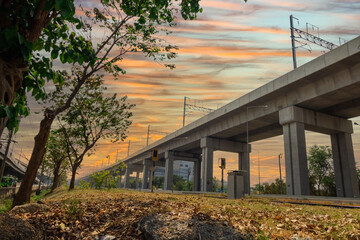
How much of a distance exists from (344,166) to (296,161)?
854 centimetres

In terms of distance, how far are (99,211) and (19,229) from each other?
2.92m

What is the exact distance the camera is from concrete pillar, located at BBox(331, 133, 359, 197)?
28266 millimetres

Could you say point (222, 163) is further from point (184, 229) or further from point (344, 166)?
point (184, 229)

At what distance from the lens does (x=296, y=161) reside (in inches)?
987

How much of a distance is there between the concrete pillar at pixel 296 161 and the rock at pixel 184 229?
876 inches

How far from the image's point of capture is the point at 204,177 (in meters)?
41.6

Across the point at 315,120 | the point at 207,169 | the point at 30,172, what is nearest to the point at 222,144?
the point at 207,169

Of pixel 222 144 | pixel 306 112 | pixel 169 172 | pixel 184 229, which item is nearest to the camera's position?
pixel 184 229

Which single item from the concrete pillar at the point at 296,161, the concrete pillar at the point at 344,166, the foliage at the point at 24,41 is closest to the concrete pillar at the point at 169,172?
the concrete pillar at the point at 296,161

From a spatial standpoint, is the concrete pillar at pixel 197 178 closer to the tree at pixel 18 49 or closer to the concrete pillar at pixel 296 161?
the concrete pillar at pixel 296 161

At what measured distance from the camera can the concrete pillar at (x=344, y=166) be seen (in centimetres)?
2827

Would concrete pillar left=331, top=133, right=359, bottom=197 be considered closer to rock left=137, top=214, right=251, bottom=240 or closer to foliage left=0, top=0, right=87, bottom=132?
rock left=137, top=214, right=251, bottom=240

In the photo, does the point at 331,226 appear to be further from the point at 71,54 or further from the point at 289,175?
the point at 289,175

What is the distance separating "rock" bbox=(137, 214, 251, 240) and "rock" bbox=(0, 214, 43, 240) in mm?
1997
